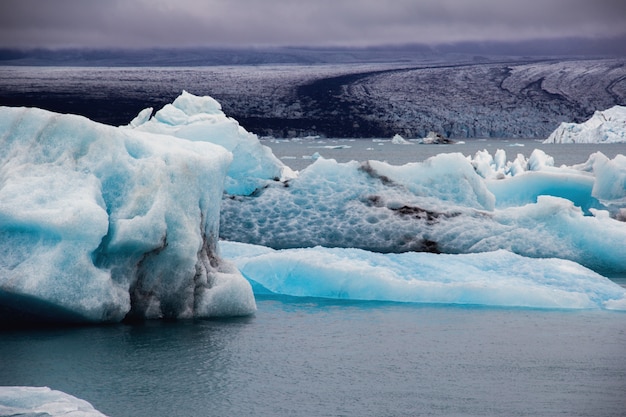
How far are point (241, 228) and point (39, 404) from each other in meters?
6.26

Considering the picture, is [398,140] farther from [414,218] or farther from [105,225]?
[105,225]

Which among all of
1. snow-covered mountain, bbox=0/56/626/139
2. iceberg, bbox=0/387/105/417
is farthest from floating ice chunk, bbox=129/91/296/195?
snow-covered mountain, bbox=0/56/626/139

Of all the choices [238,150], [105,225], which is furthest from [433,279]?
[238,150]

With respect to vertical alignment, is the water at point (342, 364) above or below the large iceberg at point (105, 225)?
below

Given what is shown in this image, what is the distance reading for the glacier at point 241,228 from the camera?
17.7ft

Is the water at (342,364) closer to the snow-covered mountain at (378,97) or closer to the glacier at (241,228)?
the glacier at (241,228)

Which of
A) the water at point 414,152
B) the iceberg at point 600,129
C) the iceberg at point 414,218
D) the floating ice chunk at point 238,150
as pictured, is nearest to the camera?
the iceberg at point 414,218

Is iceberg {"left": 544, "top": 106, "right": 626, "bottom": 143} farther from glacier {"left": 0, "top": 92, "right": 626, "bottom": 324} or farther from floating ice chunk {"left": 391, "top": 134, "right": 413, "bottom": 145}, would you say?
glacier {"left": 0, "top": 92, "right": 626, "bottom": 324}

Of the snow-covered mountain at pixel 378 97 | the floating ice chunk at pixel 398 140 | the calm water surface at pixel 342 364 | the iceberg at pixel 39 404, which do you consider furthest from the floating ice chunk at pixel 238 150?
the snow-covered mountain at pixel 378 97

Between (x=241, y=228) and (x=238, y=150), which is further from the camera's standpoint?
(x=238, y=150)

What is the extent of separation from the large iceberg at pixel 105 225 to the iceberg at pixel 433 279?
986 mm

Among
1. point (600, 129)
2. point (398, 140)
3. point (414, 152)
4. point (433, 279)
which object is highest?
point (433, 279)

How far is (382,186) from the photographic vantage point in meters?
9.84

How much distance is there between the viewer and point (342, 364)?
16.2 ft
